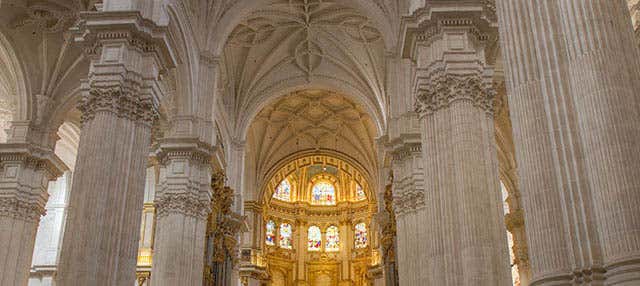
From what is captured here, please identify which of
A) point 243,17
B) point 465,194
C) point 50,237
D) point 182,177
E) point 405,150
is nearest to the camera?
point 465,194

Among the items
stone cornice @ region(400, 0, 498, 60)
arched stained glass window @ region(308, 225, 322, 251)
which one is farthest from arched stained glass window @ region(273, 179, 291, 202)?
stone cornice @ region(400, 0, 498, 60)

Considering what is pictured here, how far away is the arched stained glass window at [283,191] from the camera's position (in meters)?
39.9

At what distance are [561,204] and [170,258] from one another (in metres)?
13.5

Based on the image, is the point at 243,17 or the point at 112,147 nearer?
the point at 112,147

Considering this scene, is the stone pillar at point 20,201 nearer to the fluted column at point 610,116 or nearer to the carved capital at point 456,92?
the carved capital at point 456,92

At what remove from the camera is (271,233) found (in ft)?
128

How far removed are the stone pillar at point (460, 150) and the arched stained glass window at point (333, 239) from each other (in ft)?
90.8

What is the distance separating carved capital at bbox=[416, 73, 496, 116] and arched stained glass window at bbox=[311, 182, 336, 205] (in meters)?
28.8

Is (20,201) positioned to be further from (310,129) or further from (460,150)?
(310,129)

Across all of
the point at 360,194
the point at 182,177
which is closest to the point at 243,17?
the point at 182,177

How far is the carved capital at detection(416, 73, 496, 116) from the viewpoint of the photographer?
12133mm

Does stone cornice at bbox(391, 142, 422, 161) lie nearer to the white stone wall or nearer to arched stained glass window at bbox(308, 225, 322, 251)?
the white stone wall

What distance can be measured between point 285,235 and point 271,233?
1089 millimetres

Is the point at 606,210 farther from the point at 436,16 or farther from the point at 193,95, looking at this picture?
the point at 193,95
